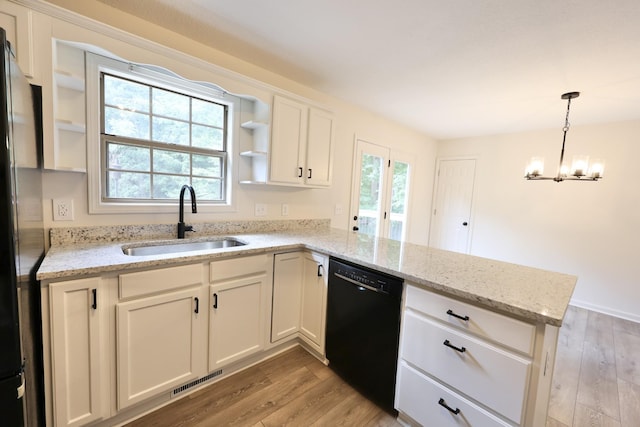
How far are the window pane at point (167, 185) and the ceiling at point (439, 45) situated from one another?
1.06 metres

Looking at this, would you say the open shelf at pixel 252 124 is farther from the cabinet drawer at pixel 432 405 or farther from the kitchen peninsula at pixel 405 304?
the cabinet drawer at pixel 432 405

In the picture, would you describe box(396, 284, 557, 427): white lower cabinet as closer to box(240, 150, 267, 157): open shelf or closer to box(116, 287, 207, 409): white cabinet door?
box(116, 287, 207, 409): white cabinet door

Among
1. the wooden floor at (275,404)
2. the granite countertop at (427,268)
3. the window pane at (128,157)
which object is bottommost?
the wooden floor at (275,404)

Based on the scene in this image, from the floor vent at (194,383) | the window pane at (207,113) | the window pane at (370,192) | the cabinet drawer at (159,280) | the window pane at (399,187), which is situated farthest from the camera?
the window pane at (399,187)

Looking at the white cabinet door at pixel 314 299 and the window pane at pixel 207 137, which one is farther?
the window pane at pixel 207 137

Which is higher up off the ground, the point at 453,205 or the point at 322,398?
the point at 453,205

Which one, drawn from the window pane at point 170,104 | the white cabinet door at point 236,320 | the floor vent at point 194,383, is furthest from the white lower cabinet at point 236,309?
the window pane at point 170,104

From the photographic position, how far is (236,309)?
1774mm

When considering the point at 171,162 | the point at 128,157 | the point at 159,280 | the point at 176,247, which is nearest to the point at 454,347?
the point at 159,280

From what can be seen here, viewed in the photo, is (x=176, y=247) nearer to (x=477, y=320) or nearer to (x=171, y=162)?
(x=171, y=162)

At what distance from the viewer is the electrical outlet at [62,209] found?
5.13 ft

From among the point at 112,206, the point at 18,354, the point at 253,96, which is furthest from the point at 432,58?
the point at 18,354

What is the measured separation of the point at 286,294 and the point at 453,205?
362 cm

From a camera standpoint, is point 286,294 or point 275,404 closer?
point 275,404
